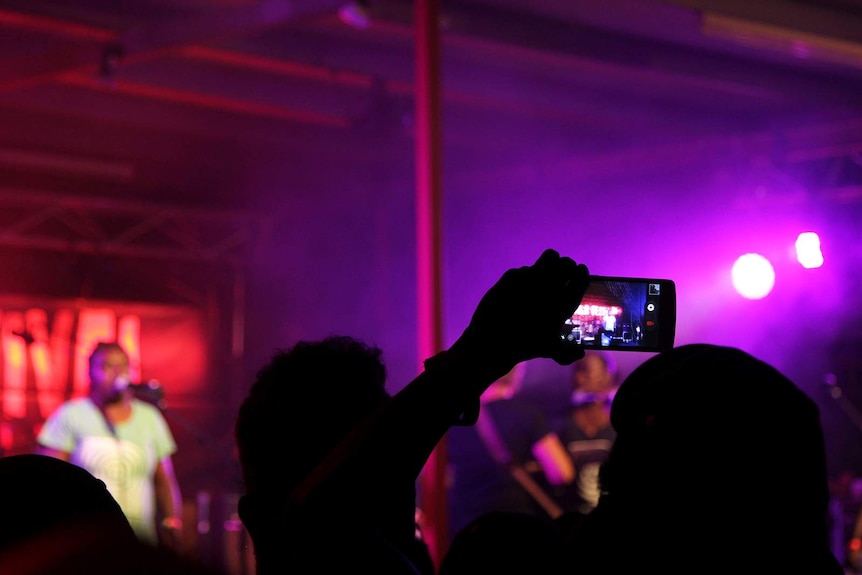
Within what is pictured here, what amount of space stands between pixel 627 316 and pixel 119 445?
6.19 m

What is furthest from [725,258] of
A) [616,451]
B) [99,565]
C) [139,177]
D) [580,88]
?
[99,565]

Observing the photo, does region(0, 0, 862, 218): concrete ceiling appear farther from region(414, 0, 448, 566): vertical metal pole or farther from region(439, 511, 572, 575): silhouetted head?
region(439, 511, 572, 575): silhouetted head

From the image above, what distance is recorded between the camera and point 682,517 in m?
0.98

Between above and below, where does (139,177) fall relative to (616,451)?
above

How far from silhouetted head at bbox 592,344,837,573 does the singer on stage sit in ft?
20.0

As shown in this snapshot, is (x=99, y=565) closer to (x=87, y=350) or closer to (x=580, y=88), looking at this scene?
(x=580, y=88)

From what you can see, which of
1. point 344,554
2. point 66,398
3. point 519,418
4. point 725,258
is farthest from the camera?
point 66,398

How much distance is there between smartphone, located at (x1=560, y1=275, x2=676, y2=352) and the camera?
4.38ft

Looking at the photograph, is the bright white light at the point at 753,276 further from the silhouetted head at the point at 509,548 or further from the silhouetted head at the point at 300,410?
the silhouetted head at the point at 509,548

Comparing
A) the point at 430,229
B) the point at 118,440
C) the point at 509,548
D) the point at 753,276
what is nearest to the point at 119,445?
the point at 118,440

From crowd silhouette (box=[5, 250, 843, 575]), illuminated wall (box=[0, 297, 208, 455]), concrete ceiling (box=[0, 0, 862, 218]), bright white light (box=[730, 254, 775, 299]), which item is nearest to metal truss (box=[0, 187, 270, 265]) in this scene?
concrete ceiling (box=[0, 0, 862, 218])

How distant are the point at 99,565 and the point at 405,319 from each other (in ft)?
29.7

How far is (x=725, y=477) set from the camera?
0.97m

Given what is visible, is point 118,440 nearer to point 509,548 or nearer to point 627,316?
point 627,316
